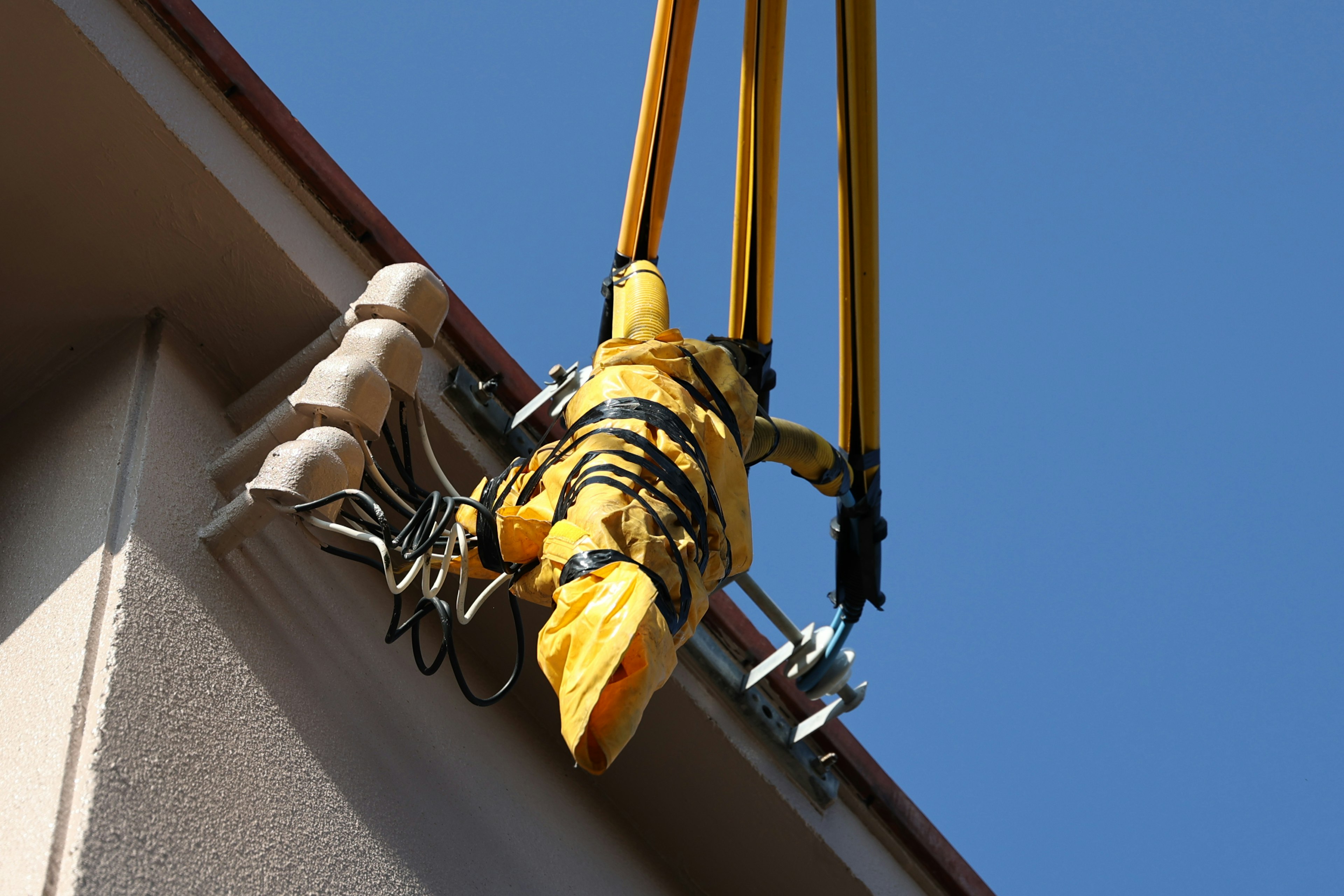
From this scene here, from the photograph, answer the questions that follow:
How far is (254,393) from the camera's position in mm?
2959

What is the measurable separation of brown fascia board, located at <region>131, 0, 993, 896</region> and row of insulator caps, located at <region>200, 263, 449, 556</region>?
0.82 feet

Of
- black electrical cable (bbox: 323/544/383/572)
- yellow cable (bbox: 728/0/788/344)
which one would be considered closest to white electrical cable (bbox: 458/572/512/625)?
black electrical cable (bbox: 323/544/383/572)

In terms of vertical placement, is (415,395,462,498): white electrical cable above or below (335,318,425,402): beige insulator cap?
below

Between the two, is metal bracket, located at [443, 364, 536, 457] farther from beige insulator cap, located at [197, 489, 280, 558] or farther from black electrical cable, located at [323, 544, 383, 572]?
beige insulator cap, located at [197, 489, 280, 558]

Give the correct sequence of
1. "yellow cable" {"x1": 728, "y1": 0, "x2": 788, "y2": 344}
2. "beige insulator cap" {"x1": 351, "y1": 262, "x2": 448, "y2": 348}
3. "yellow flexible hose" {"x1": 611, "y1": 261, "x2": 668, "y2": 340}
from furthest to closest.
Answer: "yellow cable" {"x1": 728, "y1": 0, "x2": 788, "y2": 344}, "yellow flexible hose" {"x1": 611, "y1": 261, "x2": 668, "y2": 340}, "beige insulator cap" {"x1": 351, "y1": 262, "x2": 448, "y2": 348}

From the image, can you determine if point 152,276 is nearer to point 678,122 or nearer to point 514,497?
point 514,497

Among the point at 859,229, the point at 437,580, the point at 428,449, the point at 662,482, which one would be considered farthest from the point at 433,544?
the point at 859,229

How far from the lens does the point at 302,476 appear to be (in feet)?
8.13

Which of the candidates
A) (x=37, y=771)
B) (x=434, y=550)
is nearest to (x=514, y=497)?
(x=434, y=550)

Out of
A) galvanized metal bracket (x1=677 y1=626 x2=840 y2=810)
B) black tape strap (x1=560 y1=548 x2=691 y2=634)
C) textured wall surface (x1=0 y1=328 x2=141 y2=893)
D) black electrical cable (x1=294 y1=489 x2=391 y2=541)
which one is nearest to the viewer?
textured wall surface (x1=0 y1=328 x2=141 y2=893)

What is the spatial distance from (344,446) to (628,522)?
27.5 inches

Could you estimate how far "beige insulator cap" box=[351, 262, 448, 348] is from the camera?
112 inches

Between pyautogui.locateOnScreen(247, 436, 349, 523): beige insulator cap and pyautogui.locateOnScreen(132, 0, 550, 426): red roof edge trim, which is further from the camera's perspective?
pyautogui.locateOnScreen(132, 0, 550, 426): red roof edge trim

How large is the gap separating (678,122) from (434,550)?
4.21 ft
